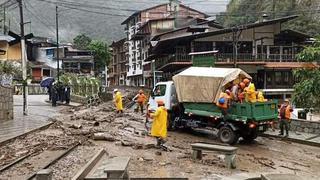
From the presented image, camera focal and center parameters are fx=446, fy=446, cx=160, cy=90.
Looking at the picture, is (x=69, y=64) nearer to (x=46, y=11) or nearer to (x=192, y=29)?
(x=46, y=11)

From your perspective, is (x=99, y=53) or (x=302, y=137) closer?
(x=302, y=137)

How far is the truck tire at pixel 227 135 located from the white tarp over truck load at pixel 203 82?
54.4 inches

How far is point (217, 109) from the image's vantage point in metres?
18.5

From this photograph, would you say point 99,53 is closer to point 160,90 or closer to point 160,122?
point 160,90

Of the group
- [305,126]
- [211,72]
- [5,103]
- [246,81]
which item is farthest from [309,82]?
[5,103]

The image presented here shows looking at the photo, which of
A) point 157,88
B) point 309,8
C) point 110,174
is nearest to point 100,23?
point 309,8

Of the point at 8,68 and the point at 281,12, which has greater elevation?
the point at 281,12

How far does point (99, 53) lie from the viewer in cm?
8862

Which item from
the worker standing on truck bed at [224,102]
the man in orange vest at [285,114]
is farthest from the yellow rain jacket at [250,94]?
the man in orange vest at [285,114]

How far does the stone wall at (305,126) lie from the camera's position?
20241 mm

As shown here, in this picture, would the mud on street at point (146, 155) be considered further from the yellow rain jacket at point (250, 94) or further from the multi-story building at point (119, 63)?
the multi-story building at point (119, 63)

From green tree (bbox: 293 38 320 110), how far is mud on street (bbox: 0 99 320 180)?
2740 millimetres

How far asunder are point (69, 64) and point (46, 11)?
26187mm

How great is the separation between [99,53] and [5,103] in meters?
68.9
